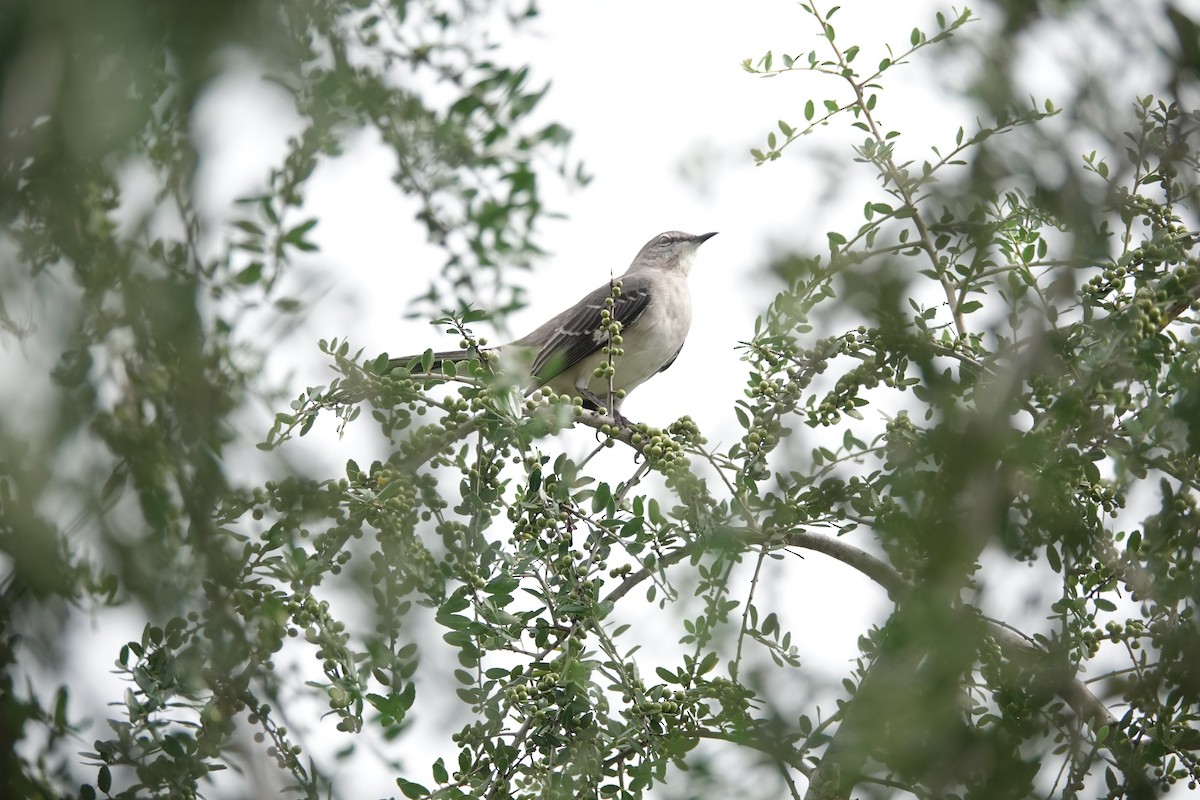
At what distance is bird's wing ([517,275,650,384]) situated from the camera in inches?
276

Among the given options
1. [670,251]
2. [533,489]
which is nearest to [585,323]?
[670,251]

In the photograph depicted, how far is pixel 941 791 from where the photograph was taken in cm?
148

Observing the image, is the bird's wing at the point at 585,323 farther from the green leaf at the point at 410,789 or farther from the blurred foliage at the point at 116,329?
the blurred foliage at the point at 116,329

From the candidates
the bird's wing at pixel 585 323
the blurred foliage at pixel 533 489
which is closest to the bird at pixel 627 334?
the bird's wing at pixel 585 323

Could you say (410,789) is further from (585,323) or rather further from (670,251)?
(670,251)

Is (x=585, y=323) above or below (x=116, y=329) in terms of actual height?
above

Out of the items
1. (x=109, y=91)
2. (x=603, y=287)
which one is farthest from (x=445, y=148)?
(x=603, y=287)

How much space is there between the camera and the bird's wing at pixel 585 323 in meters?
7.02

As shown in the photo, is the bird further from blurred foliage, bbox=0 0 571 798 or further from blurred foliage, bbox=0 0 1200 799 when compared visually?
blurred foliage, bbox=0 0 571 798

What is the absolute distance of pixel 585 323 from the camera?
730cm

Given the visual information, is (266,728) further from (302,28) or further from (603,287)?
(603,287)

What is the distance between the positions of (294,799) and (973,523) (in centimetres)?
164

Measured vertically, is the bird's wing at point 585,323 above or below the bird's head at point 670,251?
below

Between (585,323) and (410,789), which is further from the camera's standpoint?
(585,323)
